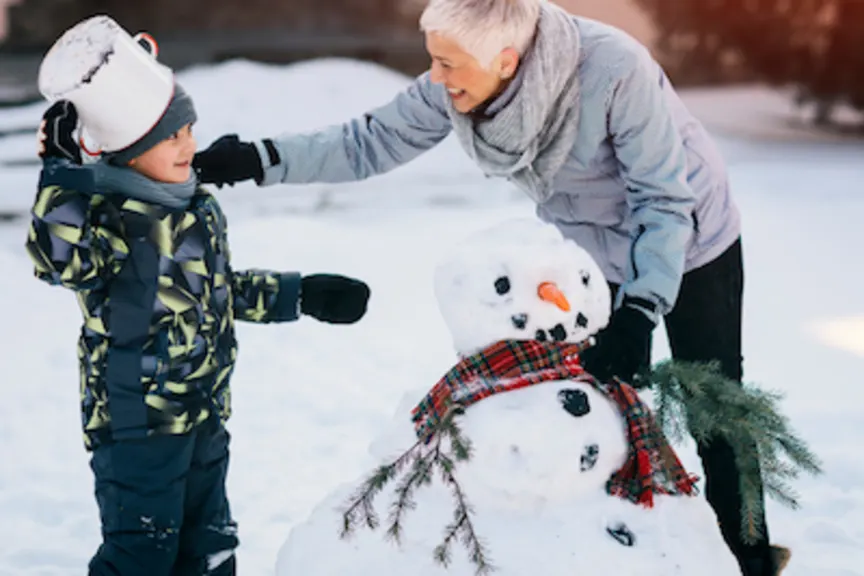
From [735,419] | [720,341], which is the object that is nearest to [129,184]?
[735,419]

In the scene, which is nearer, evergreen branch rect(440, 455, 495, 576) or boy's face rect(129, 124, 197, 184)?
evergreen branch rect(440, 455, 495, 576)

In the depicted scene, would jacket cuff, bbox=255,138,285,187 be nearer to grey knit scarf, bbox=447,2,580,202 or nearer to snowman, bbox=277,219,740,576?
grey knit scarf, bbox=447,2,580,202

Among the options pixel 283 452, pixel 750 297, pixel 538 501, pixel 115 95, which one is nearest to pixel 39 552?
pixel 283 452

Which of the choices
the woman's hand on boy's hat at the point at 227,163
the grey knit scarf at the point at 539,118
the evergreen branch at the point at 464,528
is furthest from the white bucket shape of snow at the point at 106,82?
the evergreen branch at the point at 464,528

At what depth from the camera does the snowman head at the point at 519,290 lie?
70.3 inches

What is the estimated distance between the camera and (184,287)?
2.06 meters

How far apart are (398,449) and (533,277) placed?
1.27 feet

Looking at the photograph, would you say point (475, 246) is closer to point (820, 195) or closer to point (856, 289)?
point (856, 289)

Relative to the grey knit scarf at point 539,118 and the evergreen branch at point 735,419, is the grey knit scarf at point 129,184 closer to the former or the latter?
the grey knit scarf at point 539,118

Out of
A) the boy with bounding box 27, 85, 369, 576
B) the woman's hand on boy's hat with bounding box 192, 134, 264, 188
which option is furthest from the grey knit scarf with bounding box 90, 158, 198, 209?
the woman's hand on boy's hat with bounding box 192, 134, 264, 188

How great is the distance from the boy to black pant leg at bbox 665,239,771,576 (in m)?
1.03

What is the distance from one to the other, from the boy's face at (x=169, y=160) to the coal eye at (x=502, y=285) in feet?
2.32

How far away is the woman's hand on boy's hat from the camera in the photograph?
232 cm

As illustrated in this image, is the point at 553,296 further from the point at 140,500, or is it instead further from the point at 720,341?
the point at 140,500
